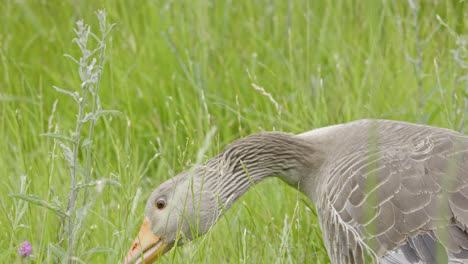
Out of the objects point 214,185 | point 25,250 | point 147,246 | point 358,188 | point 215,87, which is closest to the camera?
point 25,250

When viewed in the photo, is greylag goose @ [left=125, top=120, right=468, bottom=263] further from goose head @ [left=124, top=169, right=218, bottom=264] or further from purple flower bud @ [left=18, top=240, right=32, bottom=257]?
purple flower bud @ [left=18, top=240, right=32, bottom=257]

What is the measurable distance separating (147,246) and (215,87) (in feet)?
7.09

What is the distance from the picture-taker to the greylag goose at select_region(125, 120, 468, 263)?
11.3 ft

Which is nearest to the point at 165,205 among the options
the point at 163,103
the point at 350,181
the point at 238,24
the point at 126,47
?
the point at 350,181

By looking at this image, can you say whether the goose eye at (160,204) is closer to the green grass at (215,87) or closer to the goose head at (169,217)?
the goose head at (169,217)

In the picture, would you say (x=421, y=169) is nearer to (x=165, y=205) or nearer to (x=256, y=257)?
(x=256, y=257)

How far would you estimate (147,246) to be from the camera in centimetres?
401

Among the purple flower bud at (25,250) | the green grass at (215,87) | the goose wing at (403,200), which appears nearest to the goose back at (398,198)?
the goose wing at (403,200)

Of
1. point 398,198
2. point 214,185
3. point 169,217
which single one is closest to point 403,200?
point 398,198

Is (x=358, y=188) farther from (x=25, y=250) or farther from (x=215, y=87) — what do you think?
(x=215, y=87)

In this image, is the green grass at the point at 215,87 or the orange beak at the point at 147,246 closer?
the orange beak at the point at 147,246

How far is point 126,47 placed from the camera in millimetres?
6176

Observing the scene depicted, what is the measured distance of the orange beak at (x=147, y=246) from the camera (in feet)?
12.9

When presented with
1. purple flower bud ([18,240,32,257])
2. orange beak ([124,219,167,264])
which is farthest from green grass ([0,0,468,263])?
purple flower bud ([18,240,32,257])
